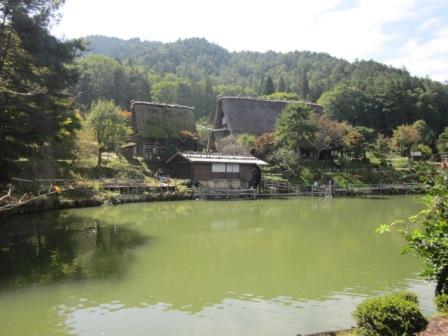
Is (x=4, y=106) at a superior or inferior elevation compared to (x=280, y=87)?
inferior

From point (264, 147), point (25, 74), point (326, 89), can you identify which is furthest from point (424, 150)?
point (25, 74)

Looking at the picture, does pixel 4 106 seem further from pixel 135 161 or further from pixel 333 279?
pixel 135 161

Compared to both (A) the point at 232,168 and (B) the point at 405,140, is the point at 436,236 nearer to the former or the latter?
(A) the point at 232,168

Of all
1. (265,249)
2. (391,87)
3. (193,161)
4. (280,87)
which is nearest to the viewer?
(265,249)

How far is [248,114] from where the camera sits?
43188mm

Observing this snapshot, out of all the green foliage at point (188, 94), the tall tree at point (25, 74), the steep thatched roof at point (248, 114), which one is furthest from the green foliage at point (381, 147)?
the tall tree at point (25, 74)

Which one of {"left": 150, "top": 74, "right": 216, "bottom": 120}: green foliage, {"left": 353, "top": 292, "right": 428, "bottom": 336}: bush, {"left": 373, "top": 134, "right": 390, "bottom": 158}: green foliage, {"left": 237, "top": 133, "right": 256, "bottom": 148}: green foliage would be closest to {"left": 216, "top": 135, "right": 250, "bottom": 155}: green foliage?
{"left": 237, "top": 133, "right": 256, "bottom": 148}: green foliage

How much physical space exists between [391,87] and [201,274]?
56.5 m

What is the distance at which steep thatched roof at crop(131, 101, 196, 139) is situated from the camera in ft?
120

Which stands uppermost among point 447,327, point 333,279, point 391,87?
point 391,87

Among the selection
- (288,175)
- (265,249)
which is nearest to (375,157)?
(288,175)

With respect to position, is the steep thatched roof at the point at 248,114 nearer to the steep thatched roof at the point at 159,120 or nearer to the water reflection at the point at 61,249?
the steep thatched roof at the point at 159,120

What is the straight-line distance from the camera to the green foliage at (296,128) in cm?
3572

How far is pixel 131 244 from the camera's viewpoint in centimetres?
1495
